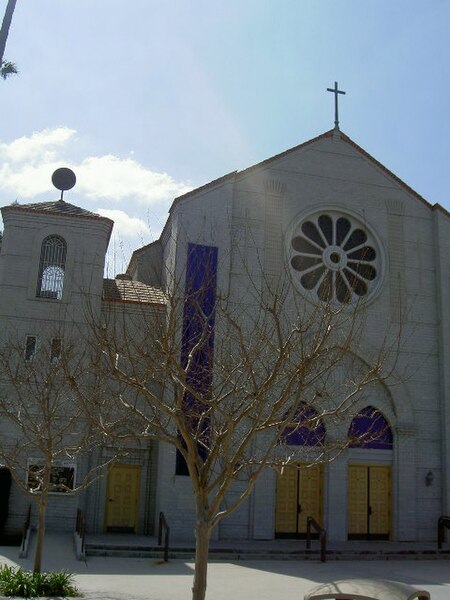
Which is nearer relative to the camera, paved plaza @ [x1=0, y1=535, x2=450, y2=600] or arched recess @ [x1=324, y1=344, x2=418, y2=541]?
paved plaza @ [x1=0, y1=535, x2=450, y2=600]

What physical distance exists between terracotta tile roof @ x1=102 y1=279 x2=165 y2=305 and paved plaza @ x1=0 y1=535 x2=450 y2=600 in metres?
6.80

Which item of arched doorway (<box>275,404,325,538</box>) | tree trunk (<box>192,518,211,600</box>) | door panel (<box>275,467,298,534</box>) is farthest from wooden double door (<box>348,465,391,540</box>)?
tree trunk (<box>192,518,211,600</box>)

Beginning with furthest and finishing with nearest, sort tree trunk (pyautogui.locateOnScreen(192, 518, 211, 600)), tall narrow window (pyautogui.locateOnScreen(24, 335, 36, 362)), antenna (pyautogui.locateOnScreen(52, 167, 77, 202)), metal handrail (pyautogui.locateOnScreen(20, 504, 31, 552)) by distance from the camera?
antenna (pyautogui.locateOnScreen(52, 167, 77, 202)) → tall narrow window (pyautogui.locateOnScreen(24, 335, 36, 362)) → metal handrail (pyautogui.locateOnScreen(20, 504, 31, 552)) → tree trunk (pyautogui.locateOnScreen(192, 518, 211, 600))

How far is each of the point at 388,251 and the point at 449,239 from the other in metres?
2.34

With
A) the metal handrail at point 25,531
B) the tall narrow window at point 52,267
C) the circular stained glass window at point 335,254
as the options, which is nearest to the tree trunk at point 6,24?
the tall narrow window at point 52,267

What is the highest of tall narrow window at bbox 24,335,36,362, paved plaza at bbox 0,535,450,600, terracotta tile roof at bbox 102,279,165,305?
terracotta tile roof at bbox 102,279,165,305

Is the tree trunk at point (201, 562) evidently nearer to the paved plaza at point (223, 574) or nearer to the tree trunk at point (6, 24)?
the paved plaza at point (223, 574)

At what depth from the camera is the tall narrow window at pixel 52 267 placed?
21078 millimetres

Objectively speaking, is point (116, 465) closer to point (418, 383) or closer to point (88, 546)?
point (88, 546)

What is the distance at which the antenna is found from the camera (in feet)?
76.7

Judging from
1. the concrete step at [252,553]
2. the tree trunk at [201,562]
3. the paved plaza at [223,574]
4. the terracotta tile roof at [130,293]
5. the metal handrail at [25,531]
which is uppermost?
the terracotta tile roof at [130,293]

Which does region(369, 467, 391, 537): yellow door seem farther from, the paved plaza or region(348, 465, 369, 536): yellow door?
the paved plaza

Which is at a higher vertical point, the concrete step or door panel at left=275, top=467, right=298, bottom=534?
door panel at left=275, top=467, right=298, bottom=534

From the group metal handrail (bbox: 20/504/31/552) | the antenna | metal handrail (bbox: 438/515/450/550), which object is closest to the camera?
metal handrail (bbox: 20/504/31/552)
